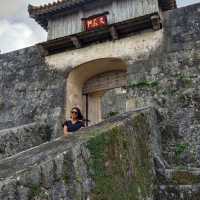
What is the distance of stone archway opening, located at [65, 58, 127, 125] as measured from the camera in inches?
378

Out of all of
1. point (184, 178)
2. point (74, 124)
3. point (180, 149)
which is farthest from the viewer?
point (180, 149)

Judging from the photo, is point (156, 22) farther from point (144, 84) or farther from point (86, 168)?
point (86, 168)

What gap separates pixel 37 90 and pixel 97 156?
6.46 meters

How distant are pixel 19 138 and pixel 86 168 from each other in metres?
4.45

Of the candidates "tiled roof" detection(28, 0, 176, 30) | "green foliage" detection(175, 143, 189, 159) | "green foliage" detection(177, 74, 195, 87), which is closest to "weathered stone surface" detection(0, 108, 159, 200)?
"green foliage" detection(175, 143, 189, 159)

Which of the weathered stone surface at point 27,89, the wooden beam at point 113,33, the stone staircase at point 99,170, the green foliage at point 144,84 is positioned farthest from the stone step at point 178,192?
the wooden beam at point 113,33

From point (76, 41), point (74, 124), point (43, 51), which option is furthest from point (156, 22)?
point (74, 124)

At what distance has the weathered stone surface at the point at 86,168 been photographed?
2.94 metres

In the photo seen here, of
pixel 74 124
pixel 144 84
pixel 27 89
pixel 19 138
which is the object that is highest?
pixel 27 89

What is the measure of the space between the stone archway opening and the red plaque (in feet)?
3.53

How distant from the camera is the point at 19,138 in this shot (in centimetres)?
752

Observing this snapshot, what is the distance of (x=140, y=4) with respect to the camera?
30.6 ft

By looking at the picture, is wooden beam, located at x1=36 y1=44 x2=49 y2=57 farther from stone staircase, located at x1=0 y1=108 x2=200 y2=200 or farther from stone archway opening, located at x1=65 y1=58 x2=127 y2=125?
stone staircase, located at x1=0 y1=108 x2=200 y2=200

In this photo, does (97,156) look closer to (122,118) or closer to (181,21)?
(122,118)
